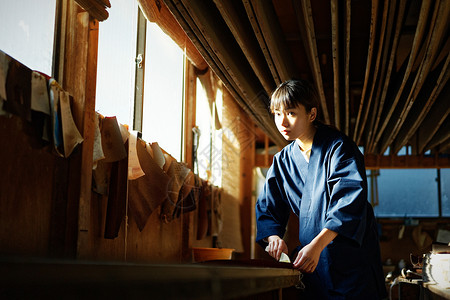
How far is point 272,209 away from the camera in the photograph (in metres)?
2.59

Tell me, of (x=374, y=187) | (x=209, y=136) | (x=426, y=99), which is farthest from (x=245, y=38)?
(x=374, y=187)

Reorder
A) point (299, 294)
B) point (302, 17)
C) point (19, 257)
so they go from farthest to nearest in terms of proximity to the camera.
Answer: point (302, 17)
point (299, 294)
point (19, 257)

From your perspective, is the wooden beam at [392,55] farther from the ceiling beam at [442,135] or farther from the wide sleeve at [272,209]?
the wide sleeve at [272,209]

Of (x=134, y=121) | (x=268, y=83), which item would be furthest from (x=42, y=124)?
(x=268, y=83)

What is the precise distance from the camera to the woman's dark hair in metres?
2.33

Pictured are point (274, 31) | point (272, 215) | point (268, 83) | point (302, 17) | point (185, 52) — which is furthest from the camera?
point (185, 52)

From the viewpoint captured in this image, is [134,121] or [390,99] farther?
[390,99]

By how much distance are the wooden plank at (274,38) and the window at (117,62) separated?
1.14 meters

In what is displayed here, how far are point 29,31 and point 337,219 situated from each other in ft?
6.28

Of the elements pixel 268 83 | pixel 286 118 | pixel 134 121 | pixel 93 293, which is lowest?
pixel 93 293

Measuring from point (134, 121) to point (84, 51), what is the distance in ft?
5.37

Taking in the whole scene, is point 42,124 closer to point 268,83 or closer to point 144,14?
point 144,14

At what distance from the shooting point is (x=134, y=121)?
4.80 metres

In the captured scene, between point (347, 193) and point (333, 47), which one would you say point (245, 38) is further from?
point (347, 193)
